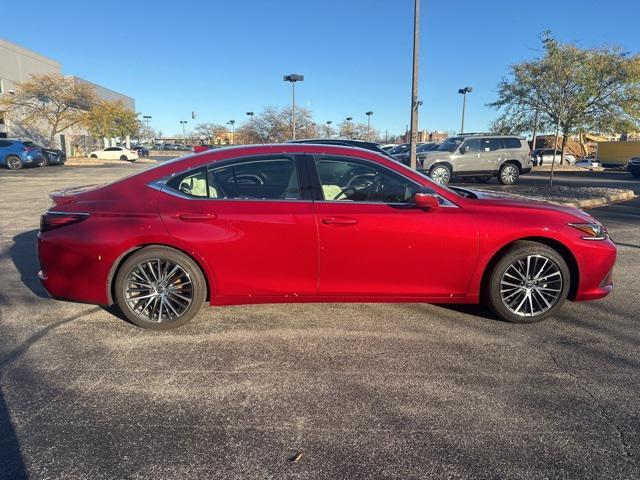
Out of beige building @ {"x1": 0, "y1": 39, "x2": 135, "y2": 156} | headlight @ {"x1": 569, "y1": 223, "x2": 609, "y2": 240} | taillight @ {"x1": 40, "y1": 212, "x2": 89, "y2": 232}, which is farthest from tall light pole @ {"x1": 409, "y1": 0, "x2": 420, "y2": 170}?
beige building @ {"x1": 0, "y1": 39, "x2": 135, "y2": 156}

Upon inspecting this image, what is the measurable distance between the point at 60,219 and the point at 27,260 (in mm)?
2916

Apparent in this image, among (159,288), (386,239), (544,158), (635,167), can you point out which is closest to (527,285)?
(386,239)

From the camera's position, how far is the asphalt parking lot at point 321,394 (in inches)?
92.0

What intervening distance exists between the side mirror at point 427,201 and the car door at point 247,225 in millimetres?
908

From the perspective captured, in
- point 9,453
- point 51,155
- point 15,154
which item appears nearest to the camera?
point 9,453

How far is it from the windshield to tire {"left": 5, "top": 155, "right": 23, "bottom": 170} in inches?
917

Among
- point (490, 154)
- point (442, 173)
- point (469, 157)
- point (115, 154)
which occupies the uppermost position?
point (115, 154)

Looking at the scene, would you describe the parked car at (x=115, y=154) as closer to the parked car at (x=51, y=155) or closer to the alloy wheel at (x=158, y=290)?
the parked car at (x=51, y=155)

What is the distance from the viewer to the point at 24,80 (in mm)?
46250

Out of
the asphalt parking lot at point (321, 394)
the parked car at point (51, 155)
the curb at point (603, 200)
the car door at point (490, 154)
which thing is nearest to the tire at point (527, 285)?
the asphalt parking lot at point (321, 394)

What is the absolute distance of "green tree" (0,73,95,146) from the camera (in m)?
39.0

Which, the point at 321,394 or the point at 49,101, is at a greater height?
the point at 49,101

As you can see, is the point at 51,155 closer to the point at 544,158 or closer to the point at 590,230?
the point at 590,230

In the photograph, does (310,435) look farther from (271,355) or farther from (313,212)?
(313,212)
